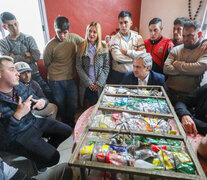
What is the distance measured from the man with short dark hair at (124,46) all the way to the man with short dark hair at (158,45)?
0.23m

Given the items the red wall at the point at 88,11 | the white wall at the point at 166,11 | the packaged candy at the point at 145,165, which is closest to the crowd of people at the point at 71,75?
the packaged candy at the point at 145,165

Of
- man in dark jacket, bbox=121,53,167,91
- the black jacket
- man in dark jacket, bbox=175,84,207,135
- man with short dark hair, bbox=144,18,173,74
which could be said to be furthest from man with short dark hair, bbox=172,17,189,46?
the black jacket

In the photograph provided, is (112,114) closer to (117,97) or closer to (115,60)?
(117,97)

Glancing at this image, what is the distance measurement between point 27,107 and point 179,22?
2611 mm

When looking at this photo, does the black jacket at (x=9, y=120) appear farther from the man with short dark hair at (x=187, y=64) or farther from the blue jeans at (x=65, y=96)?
the man with short dark hair at (x=187, y=64)

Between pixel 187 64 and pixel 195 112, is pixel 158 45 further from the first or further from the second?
pixel 195 112

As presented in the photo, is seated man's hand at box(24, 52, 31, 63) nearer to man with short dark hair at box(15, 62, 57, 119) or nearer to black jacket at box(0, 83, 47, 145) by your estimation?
man with short dark hair at box(15, 62, 57, 119)

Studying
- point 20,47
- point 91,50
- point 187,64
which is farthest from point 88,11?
point 187,64

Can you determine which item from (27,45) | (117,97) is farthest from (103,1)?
(117,97)

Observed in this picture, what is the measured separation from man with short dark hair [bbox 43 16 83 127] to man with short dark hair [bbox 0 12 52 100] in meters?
0.22

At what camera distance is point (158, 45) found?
7.67 ft

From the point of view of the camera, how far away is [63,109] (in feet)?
8.25

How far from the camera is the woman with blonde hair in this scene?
7.02ft

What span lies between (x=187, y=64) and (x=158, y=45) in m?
0.69
